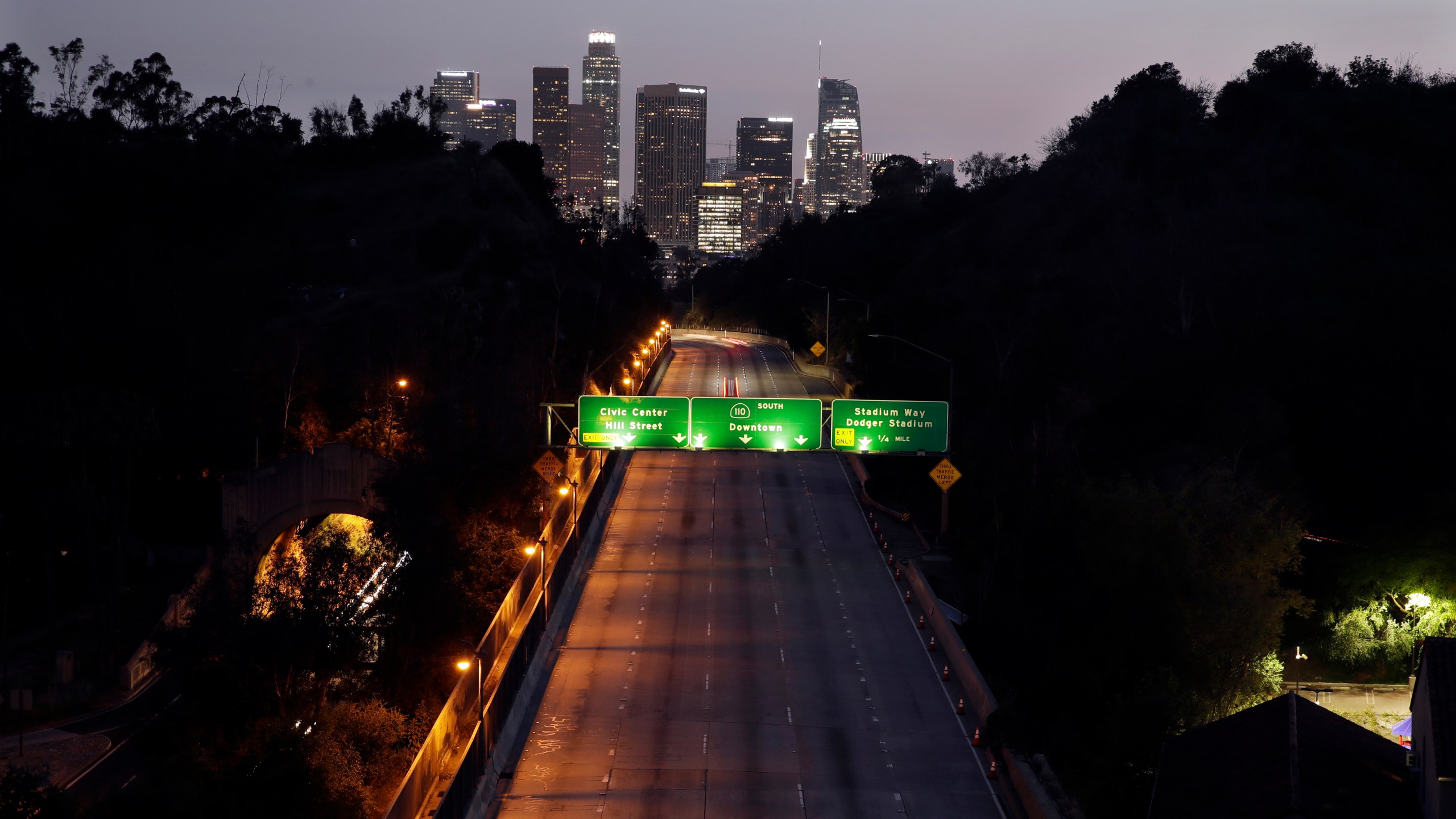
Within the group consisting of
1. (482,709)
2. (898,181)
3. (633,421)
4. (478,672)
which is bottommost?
(482,709)

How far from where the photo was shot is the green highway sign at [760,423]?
38594mm

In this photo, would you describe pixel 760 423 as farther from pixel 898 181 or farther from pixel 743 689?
pixel 898 181

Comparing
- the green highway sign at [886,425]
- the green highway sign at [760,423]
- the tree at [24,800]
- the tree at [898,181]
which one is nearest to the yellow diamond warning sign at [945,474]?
the green highway sign at [886,425]

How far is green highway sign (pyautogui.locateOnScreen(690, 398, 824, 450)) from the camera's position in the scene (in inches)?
1519

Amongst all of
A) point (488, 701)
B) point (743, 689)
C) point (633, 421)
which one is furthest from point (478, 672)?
point (633, 421)

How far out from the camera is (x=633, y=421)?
39.1 metres

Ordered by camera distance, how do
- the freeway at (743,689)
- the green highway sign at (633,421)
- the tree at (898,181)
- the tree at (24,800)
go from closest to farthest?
the tree at (24,800), the freeway at (743,689), the green highway sign at (633,421), the tree at (898,181)

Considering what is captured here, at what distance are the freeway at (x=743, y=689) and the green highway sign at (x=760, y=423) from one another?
5.22m

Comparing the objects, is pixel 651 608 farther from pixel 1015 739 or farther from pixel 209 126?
pixel 209 126

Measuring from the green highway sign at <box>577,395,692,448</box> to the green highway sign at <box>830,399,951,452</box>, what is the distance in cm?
521

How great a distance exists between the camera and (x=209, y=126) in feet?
458

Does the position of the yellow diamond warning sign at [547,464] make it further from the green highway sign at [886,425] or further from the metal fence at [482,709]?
the green highway sign at [886,425]

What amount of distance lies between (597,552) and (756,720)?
17510 millimetres

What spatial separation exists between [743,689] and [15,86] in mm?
124896
